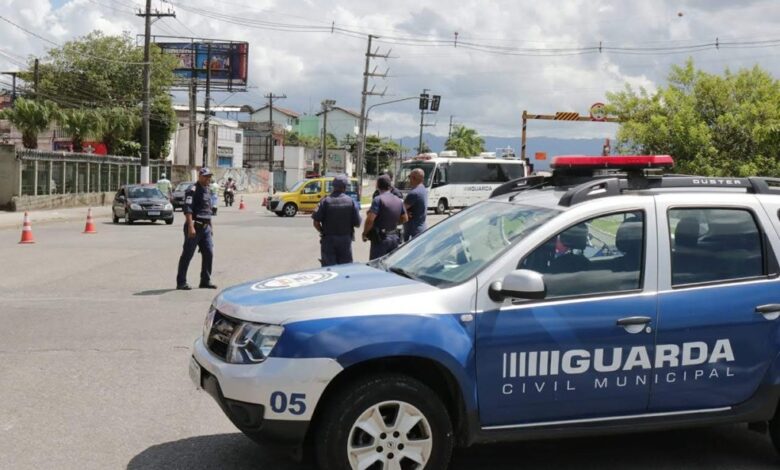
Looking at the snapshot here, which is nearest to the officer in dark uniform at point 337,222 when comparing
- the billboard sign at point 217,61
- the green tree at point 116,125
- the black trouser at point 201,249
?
the black trouser at point 201,249

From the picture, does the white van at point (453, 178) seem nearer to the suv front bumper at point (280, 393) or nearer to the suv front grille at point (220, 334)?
the suv front grille at point (220, 334)

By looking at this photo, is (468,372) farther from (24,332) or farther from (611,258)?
(24,332)

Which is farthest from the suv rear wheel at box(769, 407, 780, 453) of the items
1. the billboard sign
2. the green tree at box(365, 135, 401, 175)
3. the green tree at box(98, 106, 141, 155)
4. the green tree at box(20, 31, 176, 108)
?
the green tree at box(365, 135, 401, 175)

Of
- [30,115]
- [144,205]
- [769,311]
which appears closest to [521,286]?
[769,311]

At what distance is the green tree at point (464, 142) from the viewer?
5022 inches

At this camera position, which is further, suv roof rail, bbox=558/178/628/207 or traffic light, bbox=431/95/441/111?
traffic light, bbox=431/95/441/111

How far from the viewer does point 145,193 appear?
29.0m


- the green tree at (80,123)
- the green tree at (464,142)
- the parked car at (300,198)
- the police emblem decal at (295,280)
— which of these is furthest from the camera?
the green tree at (464,142)

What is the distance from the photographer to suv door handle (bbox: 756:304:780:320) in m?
4.53

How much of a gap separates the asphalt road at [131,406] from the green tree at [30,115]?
32.4 m

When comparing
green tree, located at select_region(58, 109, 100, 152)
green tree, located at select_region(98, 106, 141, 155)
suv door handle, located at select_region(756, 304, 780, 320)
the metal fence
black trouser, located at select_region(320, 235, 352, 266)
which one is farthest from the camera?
green tree, located at select_region(98, 106, 141, 155)

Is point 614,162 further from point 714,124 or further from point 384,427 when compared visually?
point 714,124

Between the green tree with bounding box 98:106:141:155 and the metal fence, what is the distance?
4.58 m

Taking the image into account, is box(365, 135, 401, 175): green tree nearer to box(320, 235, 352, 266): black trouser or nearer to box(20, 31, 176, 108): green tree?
box(20, 31, 176, 108): green tree
